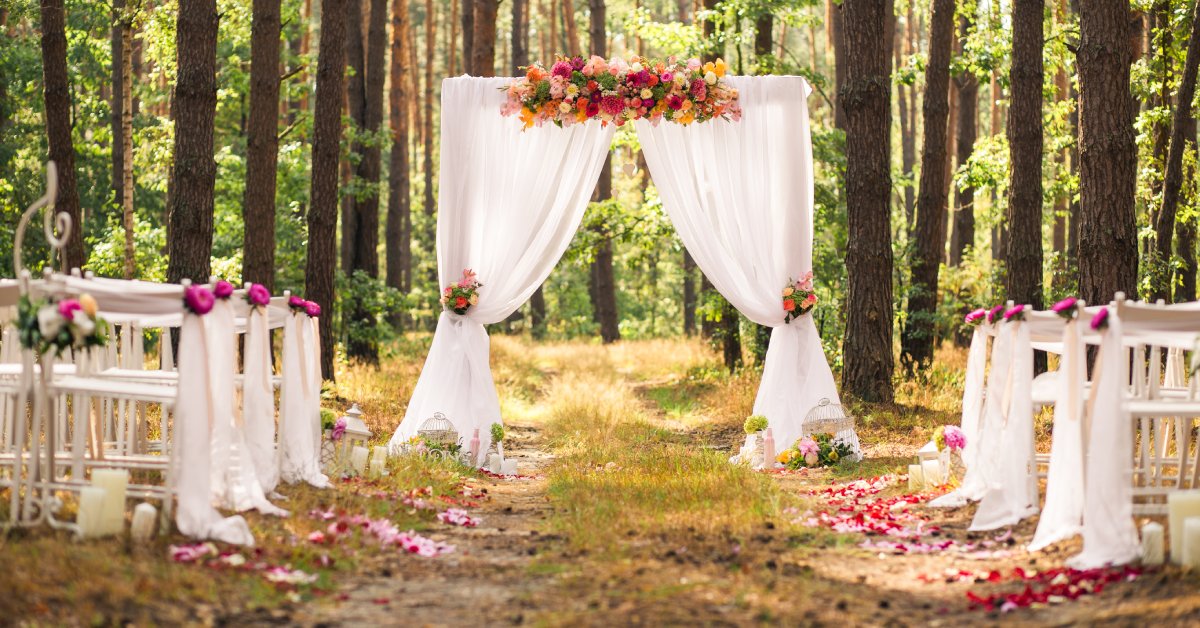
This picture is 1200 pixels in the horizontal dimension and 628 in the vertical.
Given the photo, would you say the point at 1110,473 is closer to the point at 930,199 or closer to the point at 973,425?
the point at 973,425

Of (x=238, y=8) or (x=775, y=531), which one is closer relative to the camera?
(x=775, y=531)

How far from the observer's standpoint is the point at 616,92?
9469 mm

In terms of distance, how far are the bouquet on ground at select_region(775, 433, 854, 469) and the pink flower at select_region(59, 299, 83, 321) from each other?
17.8ft

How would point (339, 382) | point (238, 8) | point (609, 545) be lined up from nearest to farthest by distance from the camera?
point (609, 545) → point (339, 382) → point (238, 8)

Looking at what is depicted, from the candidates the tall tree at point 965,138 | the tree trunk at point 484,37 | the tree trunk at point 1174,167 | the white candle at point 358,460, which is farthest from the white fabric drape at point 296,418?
the tall tree at point 965,138

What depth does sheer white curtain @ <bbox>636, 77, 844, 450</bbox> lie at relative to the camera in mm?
9633

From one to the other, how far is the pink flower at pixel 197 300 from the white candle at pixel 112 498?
77 cm

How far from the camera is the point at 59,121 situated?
36.6 feet

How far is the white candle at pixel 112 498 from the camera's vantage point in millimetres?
5141

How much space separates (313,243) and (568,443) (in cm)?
377

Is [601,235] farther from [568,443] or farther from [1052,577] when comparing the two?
[1052,577]

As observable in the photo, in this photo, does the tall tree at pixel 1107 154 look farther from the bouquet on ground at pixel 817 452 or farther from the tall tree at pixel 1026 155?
the tall tree at pixel 1026 155

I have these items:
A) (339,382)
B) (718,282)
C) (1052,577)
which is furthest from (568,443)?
(1052,577)

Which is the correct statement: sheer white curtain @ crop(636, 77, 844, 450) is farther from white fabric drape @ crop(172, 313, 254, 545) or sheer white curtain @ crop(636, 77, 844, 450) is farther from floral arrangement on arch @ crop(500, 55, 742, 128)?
white fabric drape @ crop(172, 313, 254, 545)
